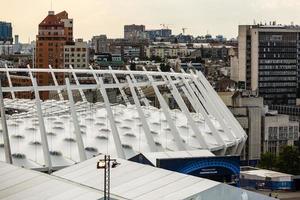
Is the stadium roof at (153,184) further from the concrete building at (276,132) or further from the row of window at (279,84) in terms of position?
the row of window at (279,84)

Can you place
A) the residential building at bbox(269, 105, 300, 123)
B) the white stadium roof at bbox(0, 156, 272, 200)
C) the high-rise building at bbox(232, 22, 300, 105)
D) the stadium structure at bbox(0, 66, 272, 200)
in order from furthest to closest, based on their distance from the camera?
the high-rise building at bbox(232, 22, 300, 105)
the residential building at bbox(269, 105, 300, 123)
the stadium structure at bbox(0, 66, 272, 200)
the white stadium roof at bbox(0, 156, 272, 200)

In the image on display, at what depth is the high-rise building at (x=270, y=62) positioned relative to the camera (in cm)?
12169

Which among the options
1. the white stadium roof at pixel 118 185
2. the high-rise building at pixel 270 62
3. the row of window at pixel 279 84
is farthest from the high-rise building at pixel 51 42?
the white stadium roof at pixel 118 185

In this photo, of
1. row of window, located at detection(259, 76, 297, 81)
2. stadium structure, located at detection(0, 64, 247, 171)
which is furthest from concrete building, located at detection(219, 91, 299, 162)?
row of window, located at detection(259, 76, 297, 81)

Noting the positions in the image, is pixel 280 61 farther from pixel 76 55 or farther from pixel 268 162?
pixel 268 162

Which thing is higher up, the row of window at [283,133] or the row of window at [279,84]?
the row of window at [279,84]

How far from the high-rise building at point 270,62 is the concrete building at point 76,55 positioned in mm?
26704

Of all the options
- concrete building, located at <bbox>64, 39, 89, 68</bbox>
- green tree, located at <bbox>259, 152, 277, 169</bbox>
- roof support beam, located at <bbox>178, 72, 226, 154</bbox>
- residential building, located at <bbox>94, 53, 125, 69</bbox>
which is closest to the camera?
roof support beam, located at <bbox>178, 72, 226, 154</bbox>

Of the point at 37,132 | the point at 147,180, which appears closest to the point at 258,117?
the point at 37,132

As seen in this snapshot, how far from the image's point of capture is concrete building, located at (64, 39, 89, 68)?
13088 centimetres

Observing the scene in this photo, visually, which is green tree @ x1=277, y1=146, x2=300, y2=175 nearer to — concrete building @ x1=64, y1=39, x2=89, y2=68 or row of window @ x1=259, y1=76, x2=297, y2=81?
row of window @ x1=259, y1=76, x2=297, y2=81

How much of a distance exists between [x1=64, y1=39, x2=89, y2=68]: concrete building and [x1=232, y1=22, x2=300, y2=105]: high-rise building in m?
26.7

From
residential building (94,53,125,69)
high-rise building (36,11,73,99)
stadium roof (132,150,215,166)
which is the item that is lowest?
stadium roof (132,150,215,166)

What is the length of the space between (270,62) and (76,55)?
32.4 m
